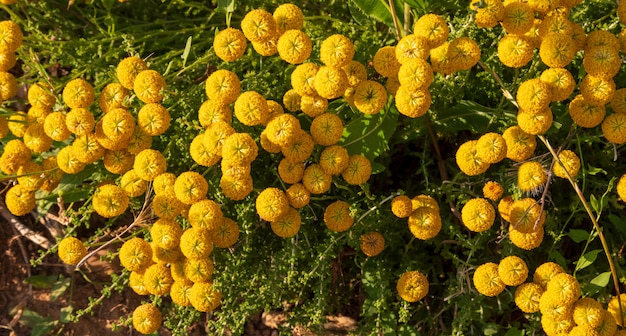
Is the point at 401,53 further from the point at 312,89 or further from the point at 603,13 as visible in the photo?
the point at 603,13

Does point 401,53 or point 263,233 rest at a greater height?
point 401,53

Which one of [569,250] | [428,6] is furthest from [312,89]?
[569,250]

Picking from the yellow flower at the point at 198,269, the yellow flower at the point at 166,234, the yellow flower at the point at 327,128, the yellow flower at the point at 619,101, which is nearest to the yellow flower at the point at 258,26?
the yellow flower at the point at 327,128

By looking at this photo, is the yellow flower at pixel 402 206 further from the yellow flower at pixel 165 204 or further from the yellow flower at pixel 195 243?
the yellow flower at pixel 165 204

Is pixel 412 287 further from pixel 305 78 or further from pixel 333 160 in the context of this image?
pixel 305 78

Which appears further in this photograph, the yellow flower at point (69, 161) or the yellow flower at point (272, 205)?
the yellow flower at point (69, 161)

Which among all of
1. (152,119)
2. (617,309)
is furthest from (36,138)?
(617,309)

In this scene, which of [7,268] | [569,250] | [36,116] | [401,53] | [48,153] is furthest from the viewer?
[7,268]
